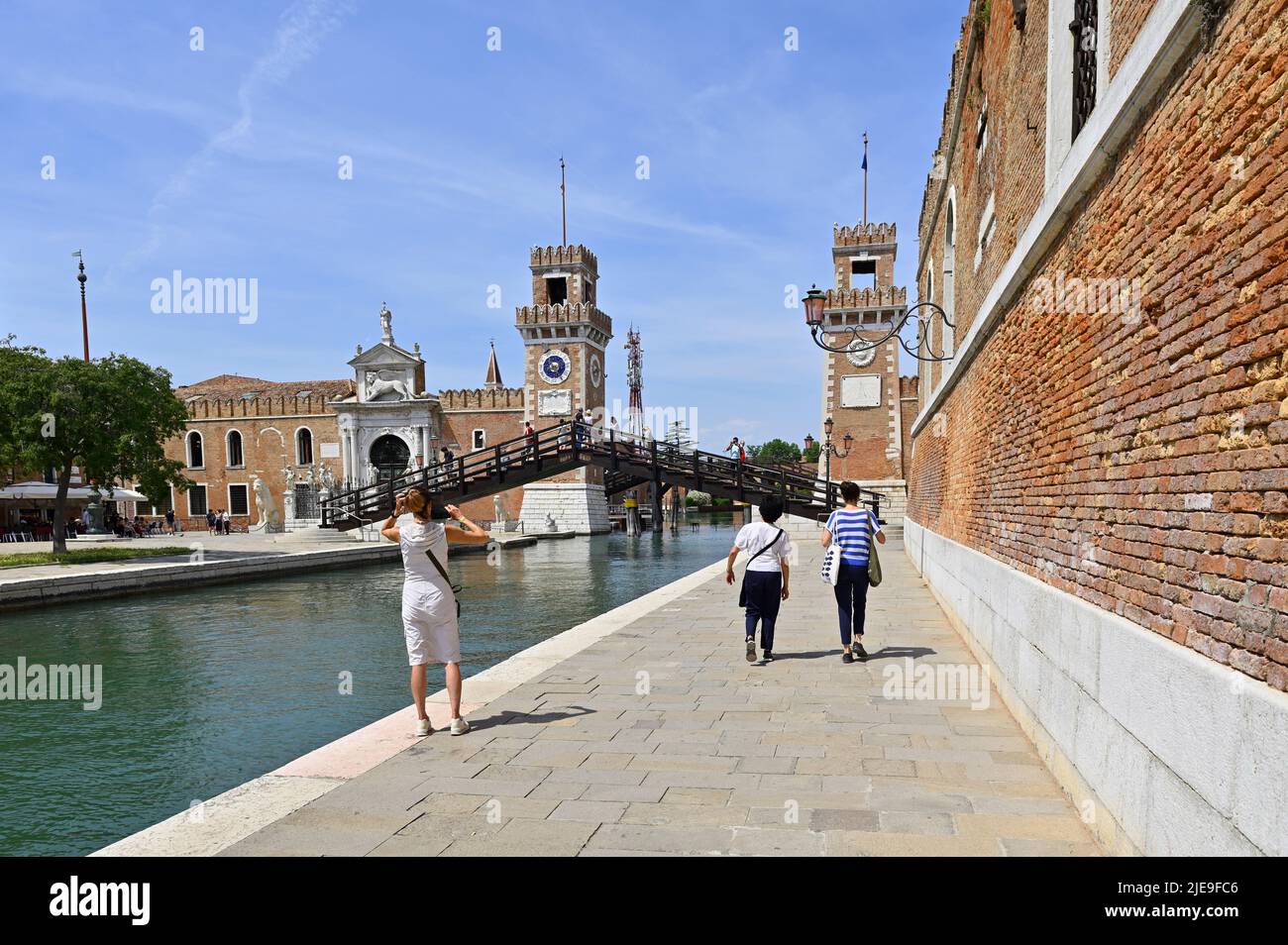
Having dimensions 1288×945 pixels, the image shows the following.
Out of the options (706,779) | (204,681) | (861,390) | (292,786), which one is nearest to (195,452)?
(861,390)

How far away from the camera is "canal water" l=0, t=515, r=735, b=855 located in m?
5.75

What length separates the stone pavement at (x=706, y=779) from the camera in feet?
12.3

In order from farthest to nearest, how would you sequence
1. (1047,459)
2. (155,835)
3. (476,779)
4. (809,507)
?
(809,507)
(1047,459)
(476,779)
(155,835)

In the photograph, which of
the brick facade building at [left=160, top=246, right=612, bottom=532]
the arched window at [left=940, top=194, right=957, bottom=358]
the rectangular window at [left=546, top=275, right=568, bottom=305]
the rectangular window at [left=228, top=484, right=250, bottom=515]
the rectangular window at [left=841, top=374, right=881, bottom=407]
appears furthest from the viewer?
the rectangular window at [left=228, top=484, right=250, bottom=515]

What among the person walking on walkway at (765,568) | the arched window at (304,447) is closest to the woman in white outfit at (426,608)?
the person walking on walkway at (765,568)

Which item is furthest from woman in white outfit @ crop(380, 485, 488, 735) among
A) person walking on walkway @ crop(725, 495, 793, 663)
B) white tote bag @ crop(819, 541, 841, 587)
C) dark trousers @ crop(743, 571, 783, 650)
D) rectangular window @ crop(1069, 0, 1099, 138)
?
rectangular window @ crop(1069, 0, 1099, 138)

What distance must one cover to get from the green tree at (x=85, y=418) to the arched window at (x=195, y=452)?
1097 inches

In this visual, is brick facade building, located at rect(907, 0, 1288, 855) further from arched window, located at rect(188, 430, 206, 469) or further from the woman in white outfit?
arched window, located at rect(188, 430, 206, 469)

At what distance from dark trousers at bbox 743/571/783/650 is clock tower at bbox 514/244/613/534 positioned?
3485cm

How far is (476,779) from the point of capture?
4613 mm

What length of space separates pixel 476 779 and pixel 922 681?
3846 mm

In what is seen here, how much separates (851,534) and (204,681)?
22.7 ft
